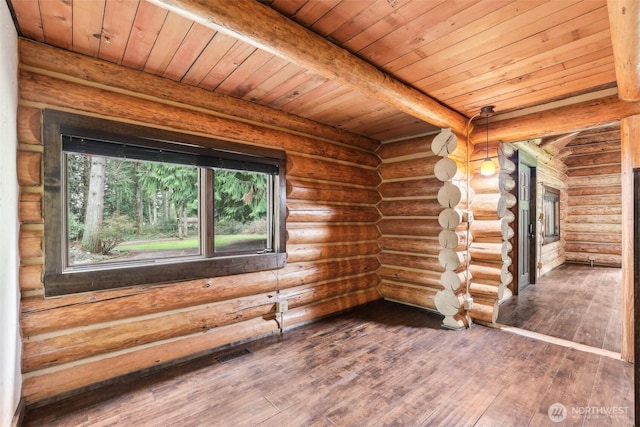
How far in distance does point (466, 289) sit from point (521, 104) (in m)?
2.35

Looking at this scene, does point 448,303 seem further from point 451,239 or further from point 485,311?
point 451,239

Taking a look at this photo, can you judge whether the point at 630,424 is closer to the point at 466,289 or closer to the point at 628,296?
the point at 628,296

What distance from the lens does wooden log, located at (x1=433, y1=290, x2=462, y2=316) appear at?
3.61 meters

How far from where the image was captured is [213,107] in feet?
9.86

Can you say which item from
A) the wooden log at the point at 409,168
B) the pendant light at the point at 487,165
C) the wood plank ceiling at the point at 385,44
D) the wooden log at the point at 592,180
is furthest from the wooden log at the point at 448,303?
the wooden log at the point at 592,180

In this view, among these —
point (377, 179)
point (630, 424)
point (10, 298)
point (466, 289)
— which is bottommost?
point (630, 424)

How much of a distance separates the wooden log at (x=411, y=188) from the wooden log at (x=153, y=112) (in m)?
1.28

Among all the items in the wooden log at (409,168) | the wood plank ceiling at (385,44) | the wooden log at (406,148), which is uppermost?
the wood plank ceiling at (385,44)

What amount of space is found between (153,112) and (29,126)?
2.80 ft

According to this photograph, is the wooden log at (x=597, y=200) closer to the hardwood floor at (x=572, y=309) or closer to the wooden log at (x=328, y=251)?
the hardwood floor at (x=572, y=309)

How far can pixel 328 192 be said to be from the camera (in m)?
4.10

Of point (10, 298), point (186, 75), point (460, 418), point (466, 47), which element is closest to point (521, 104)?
point (466, 47)

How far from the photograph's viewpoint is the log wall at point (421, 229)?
11.9 feet

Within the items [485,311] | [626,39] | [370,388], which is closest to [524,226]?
[485,311]
